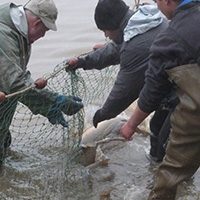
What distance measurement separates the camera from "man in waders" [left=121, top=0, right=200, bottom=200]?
333 centimetres

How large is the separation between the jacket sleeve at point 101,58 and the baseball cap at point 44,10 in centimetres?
62

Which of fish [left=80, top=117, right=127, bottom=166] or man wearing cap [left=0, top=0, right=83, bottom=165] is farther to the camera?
fish [left=80, top=117, right=127, bottom=166]

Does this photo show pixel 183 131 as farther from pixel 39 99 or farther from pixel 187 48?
pixel 39 99

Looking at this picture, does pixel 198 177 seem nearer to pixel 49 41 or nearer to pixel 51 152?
pixel 51 152

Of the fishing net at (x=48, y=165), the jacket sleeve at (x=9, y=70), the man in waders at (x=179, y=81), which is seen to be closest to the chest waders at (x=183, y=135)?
the man in waders at (x=179, y=81)

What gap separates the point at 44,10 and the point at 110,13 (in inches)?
28.7

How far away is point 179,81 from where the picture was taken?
11.2ft

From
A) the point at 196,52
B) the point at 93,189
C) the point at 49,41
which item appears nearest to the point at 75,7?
the point at 49,41

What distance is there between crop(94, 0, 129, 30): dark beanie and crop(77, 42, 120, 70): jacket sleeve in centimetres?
60

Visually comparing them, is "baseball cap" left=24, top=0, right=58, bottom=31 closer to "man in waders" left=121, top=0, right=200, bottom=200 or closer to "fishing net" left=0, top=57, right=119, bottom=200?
"fishing net" left=0, top=57, right=119, bottom=200

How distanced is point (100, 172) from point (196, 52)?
7.31 ft

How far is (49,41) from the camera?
380 inches

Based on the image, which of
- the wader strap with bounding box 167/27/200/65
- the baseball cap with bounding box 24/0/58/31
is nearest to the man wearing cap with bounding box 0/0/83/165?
the baseball cap with bounding box 24/0/58/31

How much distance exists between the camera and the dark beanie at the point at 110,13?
14.5ft
